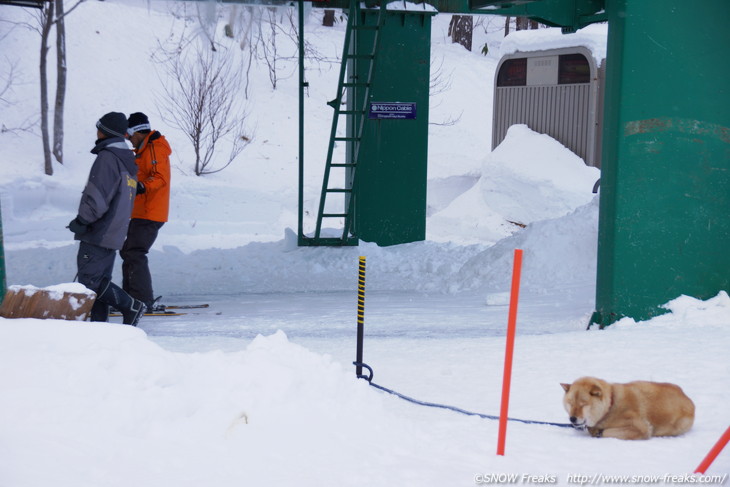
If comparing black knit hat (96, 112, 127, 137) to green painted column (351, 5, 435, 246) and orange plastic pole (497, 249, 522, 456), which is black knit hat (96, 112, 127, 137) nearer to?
orange plastic pole (497, 249, 522, 456)

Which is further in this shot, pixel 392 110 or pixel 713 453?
pixel 392 110

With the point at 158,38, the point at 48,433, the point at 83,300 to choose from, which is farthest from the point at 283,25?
the point at 48,433

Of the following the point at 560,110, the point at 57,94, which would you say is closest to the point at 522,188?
the point at 560,110

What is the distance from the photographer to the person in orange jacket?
A: 26.5 feet

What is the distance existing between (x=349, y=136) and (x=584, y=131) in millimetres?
5453

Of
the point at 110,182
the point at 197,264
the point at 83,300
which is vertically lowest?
the point at 197,264

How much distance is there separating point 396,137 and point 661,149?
5.88 metres

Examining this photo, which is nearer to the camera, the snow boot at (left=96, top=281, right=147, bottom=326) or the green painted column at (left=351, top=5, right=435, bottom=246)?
the snow boot at (left=96, top=281, right=147, bottom=326)

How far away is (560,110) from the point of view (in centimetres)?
1712

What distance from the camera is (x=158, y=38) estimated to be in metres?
28.3

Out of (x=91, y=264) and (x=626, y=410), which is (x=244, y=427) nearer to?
(x=626, y=410)

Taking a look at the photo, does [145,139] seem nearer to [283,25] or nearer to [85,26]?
[85,26]
